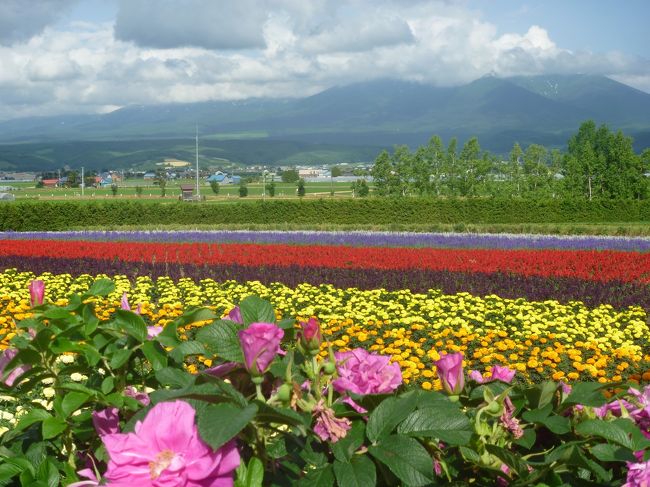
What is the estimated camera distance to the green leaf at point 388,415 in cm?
126

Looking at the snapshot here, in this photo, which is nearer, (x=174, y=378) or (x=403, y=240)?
(x=174, y=378)

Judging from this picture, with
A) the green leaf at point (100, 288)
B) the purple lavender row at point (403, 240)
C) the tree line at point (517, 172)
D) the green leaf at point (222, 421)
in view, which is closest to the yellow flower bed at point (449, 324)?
the green leaf at point (100, 288)

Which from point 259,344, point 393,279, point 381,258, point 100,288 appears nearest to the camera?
point 259,344

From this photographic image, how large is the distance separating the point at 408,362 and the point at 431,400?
4521 mm

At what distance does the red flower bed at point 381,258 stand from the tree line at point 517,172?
3236 cm

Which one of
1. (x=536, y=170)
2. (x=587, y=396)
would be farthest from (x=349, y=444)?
(x=536, y=170)

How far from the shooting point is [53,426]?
155cm

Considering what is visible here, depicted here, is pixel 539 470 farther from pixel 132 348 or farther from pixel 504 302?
pixel 504 302

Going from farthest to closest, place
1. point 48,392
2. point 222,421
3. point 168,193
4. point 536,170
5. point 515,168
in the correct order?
1. point 168,193
2. point 515,168
3. point 536,170
4. point 48,392
5. point 222,421

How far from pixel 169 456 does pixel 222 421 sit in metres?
0.11

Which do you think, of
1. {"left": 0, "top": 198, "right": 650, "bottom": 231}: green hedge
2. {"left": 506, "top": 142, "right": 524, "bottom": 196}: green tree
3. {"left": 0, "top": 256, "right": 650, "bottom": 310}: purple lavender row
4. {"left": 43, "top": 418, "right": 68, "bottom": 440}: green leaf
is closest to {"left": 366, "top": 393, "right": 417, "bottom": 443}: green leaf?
{"left": 43, "top": 418, "right": 68, "bottom": 440}: green leaf

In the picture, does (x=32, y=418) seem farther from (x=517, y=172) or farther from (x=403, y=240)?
(x=517, y=172)

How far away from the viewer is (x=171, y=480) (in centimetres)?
107

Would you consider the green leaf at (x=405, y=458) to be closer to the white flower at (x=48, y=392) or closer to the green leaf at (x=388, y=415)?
the green leaf at (x=388, y=415)
